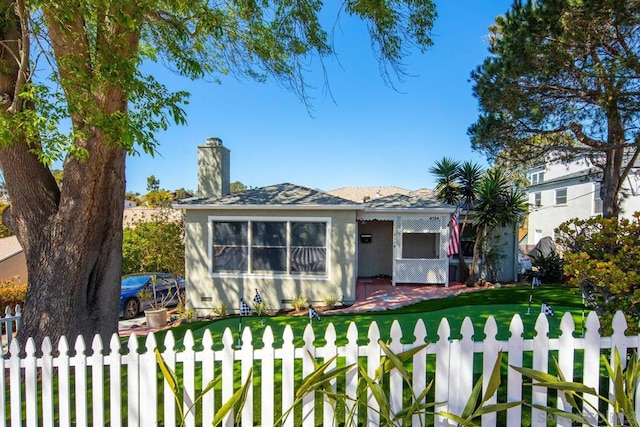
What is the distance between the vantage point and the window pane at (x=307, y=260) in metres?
10.4

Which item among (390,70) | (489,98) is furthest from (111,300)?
(489,98)

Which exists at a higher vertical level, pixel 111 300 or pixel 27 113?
pixel 27 113

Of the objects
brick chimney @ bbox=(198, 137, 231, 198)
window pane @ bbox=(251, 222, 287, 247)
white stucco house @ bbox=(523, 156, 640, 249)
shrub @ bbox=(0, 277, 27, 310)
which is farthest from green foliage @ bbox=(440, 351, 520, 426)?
white stucco house @ bbox=(523, 156, 640, 249)

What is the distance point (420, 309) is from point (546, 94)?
641cm

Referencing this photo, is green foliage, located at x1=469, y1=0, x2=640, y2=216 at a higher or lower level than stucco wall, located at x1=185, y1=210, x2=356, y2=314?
higher

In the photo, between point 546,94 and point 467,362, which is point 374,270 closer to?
point 546,94

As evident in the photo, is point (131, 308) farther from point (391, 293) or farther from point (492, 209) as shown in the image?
point (492, 209)

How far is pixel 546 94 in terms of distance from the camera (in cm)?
808

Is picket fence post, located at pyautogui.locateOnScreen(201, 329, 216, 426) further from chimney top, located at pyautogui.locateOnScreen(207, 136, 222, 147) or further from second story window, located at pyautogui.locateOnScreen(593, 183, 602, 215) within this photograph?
second story window, located at pyautogui.locateOnScreen(593, 183, 602, 215)

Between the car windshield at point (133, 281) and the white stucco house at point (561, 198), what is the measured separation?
62.5ft

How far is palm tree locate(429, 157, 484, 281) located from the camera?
13.3 m

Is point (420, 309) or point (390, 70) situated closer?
point (390, 70)

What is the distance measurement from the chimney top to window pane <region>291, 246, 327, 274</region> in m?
4.49

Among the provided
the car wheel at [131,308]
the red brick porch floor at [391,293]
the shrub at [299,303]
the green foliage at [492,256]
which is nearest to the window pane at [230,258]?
the shrub at [299,303]
